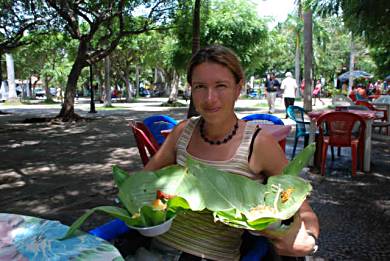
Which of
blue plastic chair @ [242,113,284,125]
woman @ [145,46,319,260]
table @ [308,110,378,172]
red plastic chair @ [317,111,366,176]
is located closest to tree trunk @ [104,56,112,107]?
table @ [308,110,378,172]

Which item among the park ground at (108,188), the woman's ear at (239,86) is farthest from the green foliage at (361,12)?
the woman's ear at (239,86)

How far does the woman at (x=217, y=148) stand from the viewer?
1.72m

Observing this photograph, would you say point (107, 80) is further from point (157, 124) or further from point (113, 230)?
point (113, 230)

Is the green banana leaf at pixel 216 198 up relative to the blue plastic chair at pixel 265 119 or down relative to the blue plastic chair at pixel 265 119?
up

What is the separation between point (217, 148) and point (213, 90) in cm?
27

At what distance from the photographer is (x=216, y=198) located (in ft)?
4.43

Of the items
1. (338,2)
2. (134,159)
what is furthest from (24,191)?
(338,2)

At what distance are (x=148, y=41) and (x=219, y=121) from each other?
91.5ft

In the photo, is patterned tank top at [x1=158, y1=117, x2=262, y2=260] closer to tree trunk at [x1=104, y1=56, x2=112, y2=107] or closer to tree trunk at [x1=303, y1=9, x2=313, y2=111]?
tree trunk at [x1=303, y1=9, x2=313, y2=111]

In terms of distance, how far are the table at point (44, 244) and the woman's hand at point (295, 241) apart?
568 mm

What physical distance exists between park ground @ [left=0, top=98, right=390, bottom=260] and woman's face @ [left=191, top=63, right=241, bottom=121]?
4.76 ft

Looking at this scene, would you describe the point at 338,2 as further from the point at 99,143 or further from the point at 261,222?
the point at 261,222

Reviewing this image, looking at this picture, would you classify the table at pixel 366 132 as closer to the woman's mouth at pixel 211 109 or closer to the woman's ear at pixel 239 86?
the woman's ear at pixel 239 86

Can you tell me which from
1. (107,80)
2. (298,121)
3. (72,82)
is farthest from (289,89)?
(107,80)
